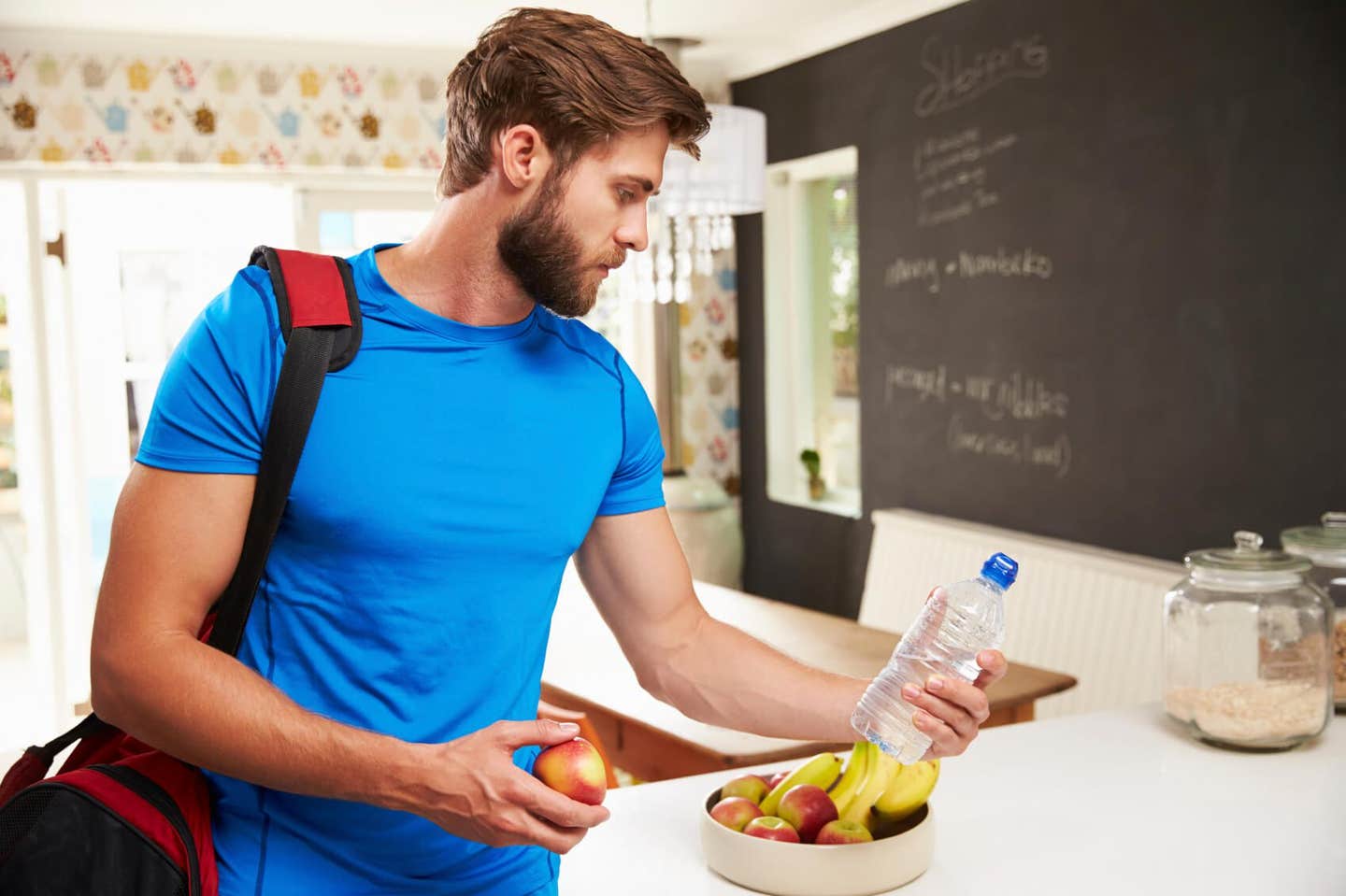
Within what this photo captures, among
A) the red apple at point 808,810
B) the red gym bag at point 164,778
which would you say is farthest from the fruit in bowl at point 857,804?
the red gym bag at point 164,778

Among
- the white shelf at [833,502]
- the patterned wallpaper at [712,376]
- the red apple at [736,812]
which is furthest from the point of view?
the patterned wallpaper at [712,376]

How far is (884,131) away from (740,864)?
360 centimetres

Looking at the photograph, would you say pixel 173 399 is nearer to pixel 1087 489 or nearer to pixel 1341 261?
pixel 1341 261

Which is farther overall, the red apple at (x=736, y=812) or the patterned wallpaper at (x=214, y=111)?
the patterned wallpaper at (x=214, y=111)

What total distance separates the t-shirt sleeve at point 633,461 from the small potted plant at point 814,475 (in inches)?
152

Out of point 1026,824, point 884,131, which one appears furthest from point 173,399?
point 884,131

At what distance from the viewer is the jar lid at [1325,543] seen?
192 centimetres

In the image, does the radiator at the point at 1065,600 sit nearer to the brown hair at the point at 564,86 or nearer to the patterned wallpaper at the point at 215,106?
the patterned wallpaper at the point at 215,106

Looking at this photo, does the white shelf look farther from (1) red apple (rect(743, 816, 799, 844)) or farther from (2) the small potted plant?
(1) red apple (rect(743, 816, 799, 844))

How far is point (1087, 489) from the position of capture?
12.2 feet

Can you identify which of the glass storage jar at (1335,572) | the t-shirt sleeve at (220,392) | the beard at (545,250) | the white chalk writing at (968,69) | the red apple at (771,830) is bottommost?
the red apple at (771,830)

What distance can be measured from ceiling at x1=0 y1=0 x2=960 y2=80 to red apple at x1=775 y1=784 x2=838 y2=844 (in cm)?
316

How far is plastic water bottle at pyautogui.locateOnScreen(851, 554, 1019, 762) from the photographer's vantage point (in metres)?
1.24

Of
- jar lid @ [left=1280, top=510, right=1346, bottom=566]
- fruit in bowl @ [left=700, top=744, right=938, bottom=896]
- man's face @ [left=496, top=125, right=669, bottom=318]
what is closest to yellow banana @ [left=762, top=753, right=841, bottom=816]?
fruit in bowl @ [left=700, top=744, right=938, bottom=896]
